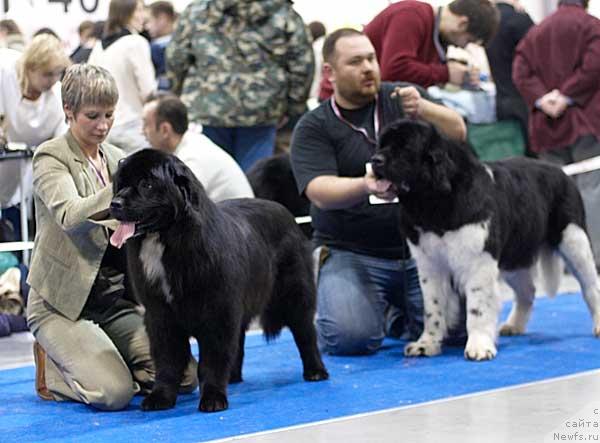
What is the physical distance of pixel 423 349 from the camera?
18.1ft

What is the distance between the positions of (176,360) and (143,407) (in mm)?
229

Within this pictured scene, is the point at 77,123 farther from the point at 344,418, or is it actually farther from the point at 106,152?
the point at 344,418

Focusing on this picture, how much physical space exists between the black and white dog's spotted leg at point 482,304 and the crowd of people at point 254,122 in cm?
35

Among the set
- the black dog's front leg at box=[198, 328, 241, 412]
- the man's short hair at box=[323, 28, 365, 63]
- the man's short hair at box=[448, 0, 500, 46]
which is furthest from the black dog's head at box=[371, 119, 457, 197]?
the man's short hair at box=[448, 0, 500, 46]

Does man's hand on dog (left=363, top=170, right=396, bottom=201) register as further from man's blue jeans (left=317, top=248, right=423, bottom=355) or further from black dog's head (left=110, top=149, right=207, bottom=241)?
black dog's head (left=110, top=149, right=207, bottom=241)

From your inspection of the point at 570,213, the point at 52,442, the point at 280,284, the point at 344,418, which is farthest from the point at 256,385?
the point at 570,213

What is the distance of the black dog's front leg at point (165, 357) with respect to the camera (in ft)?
14.1

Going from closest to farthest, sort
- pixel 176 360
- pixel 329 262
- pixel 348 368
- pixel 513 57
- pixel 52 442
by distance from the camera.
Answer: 1. pixel 52 442
2. pixel 176 360
3. pixel 348 368
4. pixel 329 262
5. pixel 513 57

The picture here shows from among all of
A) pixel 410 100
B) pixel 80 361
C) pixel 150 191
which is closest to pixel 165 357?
pixel 80 361

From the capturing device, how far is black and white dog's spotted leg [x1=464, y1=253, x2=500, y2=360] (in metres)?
5.39

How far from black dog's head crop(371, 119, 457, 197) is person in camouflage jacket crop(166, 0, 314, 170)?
223 cm

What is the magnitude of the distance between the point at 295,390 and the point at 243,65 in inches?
124

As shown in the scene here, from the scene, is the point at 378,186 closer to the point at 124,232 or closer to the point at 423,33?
the point at 124,232

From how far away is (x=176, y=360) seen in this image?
172 inches
